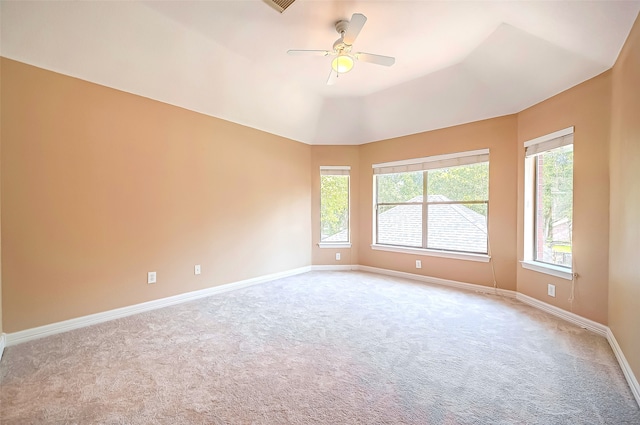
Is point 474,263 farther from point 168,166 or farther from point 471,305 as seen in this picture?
point 168,166

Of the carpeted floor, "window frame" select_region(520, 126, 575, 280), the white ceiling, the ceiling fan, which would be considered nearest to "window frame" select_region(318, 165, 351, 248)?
the white ceiling

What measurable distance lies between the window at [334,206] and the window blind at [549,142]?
2.94m

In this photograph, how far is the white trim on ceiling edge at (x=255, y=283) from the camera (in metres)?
2.32

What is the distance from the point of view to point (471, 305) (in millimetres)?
3496

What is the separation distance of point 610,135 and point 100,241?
527cm

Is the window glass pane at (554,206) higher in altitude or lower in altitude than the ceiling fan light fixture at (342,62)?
lower

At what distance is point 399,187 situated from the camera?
5.09m

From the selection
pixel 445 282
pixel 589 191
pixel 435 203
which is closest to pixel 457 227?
pixel 435 203

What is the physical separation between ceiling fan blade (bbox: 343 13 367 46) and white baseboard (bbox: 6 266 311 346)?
3518mm

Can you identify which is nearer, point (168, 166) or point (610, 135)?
point (610, 135)

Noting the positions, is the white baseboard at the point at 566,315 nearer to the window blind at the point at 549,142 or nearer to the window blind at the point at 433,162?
the window blind at the point at 549,142

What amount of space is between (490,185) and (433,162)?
0.93 m

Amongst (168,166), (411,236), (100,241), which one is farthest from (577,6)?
(100,241)

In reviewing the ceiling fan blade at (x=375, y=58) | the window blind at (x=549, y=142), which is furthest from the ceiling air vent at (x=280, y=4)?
the window blind at (x=549, y=142)
